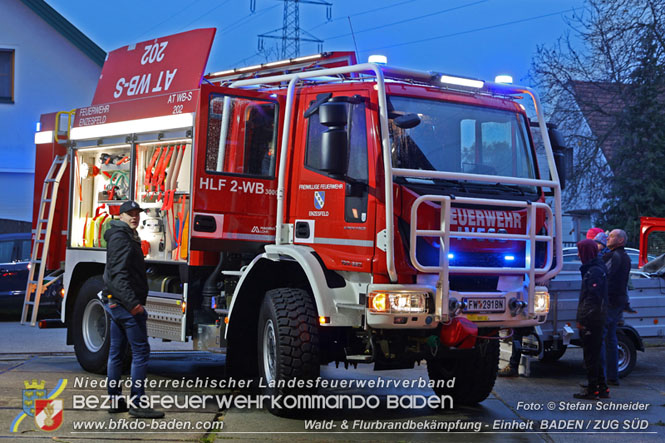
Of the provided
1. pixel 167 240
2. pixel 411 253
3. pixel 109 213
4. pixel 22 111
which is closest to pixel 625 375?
pixel 411 253

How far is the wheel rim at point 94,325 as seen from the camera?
998 cm

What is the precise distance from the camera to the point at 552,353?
11.0 metres

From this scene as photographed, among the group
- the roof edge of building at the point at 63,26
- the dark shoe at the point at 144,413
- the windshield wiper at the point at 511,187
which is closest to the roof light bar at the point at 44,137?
the dark shoe at the point at 144,413

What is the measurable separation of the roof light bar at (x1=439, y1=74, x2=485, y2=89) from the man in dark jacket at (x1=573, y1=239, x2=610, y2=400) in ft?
7.50

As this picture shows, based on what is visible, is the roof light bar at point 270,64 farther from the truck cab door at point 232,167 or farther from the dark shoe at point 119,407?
the dark shoe at point 119,407

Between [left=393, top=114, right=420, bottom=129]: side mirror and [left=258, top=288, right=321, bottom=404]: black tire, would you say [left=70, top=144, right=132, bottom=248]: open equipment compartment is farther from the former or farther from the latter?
[left=393, top=114, right=420, bottom=129]: side mirror

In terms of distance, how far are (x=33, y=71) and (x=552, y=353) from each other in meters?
17.6

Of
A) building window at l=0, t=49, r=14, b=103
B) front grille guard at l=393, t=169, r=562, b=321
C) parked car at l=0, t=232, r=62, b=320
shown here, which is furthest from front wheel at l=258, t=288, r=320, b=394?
building window at l=0, t=49, r=14, b=103

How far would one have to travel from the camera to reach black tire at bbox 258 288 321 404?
757 centimetres

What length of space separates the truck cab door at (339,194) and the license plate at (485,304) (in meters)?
0.91

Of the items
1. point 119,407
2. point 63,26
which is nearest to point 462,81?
point 119,407

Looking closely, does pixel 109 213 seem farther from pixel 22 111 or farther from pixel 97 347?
pixel 22 111

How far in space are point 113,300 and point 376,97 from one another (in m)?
2.83

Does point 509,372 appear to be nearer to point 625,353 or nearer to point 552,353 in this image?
point 552,353
